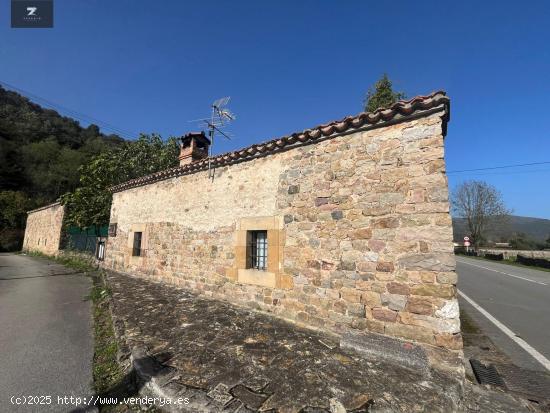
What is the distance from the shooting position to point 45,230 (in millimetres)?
21094

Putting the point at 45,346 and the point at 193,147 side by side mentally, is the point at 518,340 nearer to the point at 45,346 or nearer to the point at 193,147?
the point at 45,346

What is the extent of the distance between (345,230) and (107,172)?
61.5ft

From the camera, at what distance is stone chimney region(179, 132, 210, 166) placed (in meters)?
9.68

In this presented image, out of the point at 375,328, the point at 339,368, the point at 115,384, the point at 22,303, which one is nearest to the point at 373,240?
the point at 375,328

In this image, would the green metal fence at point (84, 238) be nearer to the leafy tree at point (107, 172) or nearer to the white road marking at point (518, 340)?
the leafy tree at point (107, 172)

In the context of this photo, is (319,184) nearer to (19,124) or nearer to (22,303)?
(22,303)

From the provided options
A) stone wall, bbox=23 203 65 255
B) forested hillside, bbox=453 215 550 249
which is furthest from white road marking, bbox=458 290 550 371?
forested hillside, bbox=453 215 550 249

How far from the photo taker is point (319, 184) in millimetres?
4934

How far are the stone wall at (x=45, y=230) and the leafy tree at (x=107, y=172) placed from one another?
1.43 m

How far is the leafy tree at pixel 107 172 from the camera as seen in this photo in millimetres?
16759

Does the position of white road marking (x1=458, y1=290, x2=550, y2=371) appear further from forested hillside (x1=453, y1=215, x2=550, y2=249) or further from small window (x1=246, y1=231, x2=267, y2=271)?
forested hillside (x1=453, y1=215, x2=550, y2=249)


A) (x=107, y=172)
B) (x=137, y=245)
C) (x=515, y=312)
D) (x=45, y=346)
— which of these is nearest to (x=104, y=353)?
(x=45, y=346)

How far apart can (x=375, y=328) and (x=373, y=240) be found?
127cm

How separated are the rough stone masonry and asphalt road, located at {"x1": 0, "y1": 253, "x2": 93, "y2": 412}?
9.04 feet
